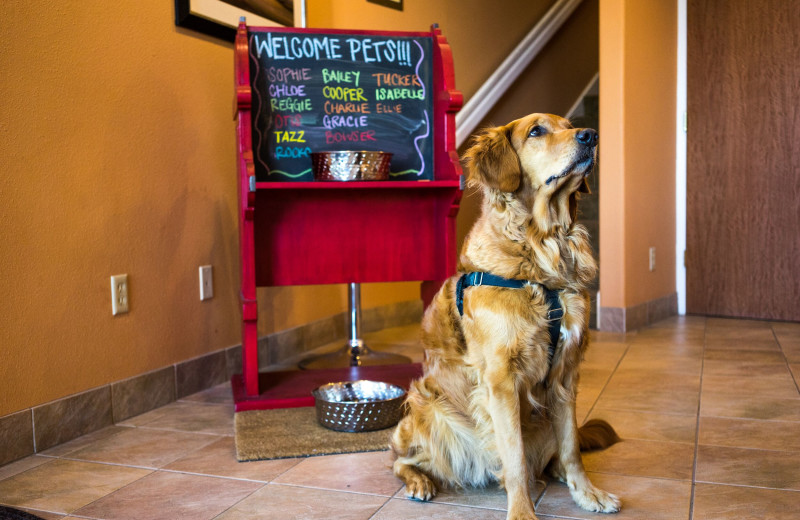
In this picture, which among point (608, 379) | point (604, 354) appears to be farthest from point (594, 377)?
point (604, 354)

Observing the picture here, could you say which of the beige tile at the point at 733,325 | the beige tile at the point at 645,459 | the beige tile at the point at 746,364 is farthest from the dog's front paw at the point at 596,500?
the beige tile at the point at 733,325

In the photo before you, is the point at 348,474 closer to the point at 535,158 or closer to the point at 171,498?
the point at 171,498

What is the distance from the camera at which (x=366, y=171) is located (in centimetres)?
258

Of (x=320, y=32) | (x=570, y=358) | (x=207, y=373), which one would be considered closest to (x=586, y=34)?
(x=320, y=32)

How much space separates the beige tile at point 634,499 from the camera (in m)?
1.69

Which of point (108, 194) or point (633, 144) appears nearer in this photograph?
point (108, 194)

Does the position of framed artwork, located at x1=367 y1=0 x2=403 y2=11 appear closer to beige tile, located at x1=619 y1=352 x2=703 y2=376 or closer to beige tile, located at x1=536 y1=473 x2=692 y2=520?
beige tile, located at x1=619 y1=352 x2=703 y2=376

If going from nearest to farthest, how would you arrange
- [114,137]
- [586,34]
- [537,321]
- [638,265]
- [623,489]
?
1. [537,321]
2. [623,489]
3. [114,137]
4. [638,265]
5. [586,34]

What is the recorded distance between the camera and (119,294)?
250cm

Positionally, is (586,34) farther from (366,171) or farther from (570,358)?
(570,358)

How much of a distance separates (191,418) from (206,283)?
592mm

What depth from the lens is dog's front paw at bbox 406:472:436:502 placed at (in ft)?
5.86

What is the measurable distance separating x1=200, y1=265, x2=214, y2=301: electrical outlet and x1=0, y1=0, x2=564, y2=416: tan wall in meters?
0.03

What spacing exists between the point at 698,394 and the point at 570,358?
4.15ft
